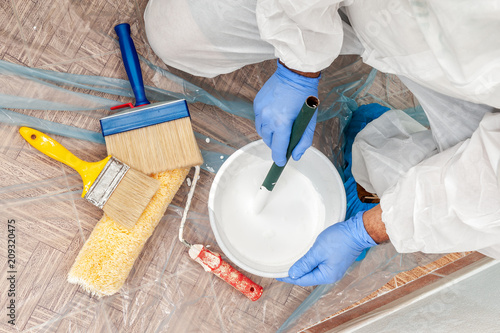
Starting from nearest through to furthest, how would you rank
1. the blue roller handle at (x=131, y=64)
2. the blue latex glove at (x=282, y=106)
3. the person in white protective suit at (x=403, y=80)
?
the person in white protective suit at (x=403, y=80) → the blue latex glove at (x=282, y=106) → the blue roller handle at (x=131, y=64)

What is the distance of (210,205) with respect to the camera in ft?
2.89

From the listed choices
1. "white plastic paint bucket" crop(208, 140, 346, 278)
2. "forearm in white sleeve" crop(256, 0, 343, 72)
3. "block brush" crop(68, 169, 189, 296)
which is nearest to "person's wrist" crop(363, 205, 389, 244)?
"white plastic paint bucket" crop(208, 140, 346, 278)

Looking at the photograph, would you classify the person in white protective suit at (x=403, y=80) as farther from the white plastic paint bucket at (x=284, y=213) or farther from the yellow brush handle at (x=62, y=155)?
the yellow brush handle at (x=62, y=155)

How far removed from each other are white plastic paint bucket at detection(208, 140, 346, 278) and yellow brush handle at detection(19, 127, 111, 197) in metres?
0.26

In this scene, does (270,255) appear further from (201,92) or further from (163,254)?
(201,92)

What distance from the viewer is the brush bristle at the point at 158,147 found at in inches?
33.8

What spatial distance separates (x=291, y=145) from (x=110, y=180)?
0.39 m

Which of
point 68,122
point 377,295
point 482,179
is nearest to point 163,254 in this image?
point 68,122

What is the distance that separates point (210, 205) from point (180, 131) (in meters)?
0.17

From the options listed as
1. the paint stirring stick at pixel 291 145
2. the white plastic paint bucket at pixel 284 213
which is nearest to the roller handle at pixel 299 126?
the paint stirring stick at pixel 291 145

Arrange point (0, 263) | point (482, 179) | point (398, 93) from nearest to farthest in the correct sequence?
point (482, 179) < point (0, 263) < point (398, 93)

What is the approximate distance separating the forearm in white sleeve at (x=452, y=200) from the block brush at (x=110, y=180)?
49 cm

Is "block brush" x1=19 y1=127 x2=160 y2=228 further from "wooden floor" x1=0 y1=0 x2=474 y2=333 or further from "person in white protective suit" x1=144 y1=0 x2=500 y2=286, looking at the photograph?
"person in white protective suit" x1=144 y1=0 x2=500 y2=286

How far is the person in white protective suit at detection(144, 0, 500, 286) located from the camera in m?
0.55
